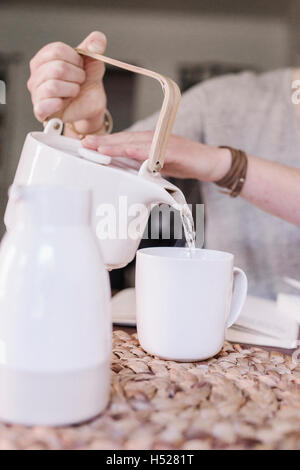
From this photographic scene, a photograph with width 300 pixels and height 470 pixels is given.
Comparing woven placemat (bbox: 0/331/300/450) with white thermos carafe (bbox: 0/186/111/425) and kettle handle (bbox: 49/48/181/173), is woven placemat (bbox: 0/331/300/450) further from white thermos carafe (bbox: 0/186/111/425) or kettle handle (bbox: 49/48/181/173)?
kettle handle (bbox: 49/48/181/173)

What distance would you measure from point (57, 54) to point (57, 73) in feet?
0.09

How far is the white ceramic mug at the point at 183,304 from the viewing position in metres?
0.45

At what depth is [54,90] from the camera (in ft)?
2.23

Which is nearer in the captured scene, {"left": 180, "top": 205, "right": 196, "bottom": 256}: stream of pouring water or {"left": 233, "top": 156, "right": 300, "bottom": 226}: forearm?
{"left": 180, "top": 205, "right": 196, "bottom": 256}: stream of pouring water


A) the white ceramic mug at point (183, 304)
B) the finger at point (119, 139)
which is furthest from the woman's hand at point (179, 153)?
the white ceramic mug at point (183, 304)

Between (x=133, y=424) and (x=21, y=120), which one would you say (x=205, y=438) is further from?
(x=21, y=120)

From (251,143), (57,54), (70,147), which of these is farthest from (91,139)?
(251,143)

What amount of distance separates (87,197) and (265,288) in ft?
3.18

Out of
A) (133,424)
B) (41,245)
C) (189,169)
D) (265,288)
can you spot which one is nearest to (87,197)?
(41,245)

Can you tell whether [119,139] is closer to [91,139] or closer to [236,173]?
[91,139]

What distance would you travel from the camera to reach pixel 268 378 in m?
0.43

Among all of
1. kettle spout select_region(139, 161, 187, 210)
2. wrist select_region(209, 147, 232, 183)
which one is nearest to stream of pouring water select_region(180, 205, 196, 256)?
kettle spout select_region(139, 161, 187, 210)

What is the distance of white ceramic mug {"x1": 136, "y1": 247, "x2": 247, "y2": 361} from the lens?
17.7 inches

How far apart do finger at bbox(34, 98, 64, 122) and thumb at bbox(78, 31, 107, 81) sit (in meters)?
0.09
